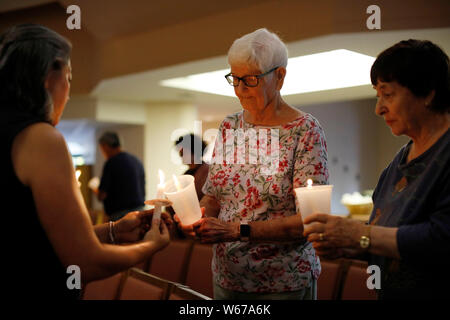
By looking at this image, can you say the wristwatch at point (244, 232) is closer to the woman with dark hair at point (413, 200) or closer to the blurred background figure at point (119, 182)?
the woman with dark hair at point (413, 200)

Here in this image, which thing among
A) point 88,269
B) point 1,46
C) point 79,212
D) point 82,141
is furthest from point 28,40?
point 82,141

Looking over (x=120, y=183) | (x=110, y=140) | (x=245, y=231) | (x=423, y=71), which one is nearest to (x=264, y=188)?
(x=245, y=231)

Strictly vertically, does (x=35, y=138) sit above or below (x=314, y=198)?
above

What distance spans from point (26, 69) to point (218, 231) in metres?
0.75

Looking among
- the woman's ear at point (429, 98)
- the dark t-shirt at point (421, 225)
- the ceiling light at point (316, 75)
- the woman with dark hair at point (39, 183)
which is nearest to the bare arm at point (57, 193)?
the woman with dark hair at point (39, 183)

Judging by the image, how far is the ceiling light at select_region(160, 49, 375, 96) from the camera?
5.32m

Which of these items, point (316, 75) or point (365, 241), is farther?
point (316, 75)

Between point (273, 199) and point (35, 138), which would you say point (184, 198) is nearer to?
point (273, 199)

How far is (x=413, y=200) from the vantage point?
3.76 feet

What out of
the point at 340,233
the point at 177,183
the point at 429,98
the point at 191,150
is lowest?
the point at 340,233

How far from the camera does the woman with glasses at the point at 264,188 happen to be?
1434mm

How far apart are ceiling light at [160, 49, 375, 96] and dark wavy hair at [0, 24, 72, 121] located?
167 inches

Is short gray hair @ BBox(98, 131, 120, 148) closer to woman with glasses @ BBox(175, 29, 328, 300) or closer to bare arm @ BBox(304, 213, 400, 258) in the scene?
woman with glasses @ BBox(175, 29, 328, 300)

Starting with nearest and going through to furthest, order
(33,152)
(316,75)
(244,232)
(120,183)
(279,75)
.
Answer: (33,152) → (244,232) → (279,75) → (120,183) → (316,75)
